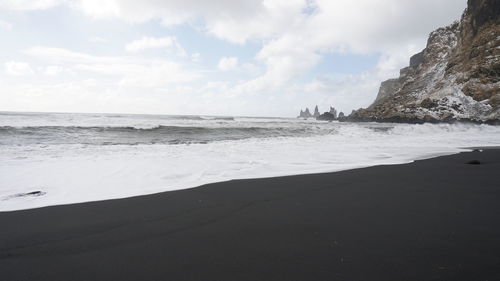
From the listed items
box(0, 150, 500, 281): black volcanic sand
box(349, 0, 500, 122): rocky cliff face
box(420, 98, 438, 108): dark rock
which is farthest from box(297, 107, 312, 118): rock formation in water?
box(0, 150, 500, 281): black volcanic sand

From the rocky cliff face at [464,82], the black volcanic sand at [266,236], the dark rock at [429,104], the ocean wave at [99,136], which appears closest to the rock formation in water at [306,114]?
the rocky cliff face at [464,82]

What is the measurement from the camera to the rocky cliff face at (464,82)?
34.6m

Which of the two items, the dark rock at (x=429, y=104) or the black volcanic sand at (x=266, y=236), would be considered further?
the dark rock at (x=429, y=104)

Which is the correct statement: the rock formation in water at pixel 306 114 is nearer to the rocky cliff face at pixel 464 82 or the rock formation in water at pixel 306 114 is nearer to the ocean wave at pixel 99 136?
the rocky cliff face at pixel 464 82

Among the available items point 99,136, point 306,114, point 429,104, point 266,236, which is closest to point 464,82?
point 429,104

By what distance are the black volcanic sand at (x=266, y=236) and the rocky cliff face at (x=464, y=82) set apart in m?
36.1

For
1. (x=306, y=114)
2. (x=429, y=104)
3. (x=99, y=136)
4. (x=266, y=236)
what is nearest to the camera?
(x=266, y=236)

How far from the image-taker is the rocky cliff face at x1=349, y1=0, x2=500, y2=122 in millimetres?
34553

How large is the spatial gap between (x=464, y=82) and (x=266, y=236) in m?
51.3

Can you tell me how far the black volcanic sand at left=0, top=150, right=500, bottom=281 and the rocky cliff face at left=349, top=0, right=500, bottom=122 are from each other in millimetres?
36078

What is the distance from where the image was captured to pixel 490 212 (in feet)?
10.3

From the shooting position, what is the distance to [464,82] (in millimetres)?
40469

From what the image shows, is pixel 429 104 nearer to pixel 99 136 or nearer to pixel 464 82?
pixel 464 82

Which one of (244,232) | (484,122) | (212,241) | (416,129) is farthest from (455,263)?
(484,122)
